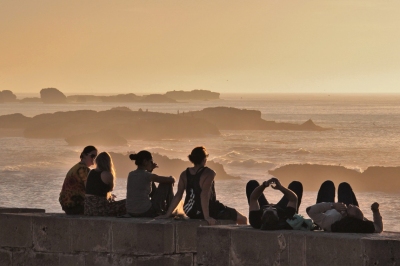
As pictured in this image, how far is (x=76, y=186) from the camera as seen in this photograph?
40.0 feet

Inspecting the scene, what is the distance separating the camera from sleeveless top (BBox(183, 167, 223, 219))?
11.2m

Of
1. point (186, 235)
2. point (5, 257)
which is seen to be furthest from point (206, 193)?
point (5, 257)

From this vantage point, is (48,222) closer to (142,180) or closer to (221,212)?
(142,180)

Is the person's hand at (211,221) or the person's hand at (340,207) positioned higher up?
the person's hand at (340,207)

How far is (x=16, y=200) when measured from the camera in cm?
7806

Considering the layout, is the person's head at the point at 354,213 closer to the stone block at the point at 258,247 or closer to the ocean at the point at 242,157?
the stone block at the point at 258,247

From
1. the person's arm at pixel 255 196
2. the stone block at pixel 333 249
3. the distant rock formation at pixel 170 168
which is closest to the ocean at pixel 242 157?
the distant rock formation at pixel 170 168

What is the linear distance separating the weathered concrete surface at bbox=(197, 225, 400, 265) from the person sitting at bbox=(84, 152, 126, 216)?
2.00 m

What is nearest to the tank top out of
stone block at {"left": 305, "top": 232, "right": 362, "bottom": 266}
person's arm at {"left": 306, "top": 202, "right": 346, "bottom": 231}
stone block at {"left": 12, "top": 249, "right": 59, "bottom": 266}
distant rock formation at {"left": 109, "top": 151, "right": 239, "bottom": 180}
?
person's arm at {"left": 306, "top": 202, "right": 346, "bottom": 231}

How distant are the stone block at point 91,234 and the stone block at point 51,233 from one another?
0.10 metres

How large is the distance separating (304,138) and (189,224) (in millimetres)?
171275

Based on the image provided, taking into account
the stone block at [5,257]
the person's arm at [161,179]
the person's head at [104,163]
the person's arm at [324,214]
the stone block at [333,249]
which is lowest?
the stone block at [5,257]

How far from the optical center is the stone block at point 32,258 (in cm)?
1174

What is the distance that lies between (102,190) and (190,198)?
4.03 ft
